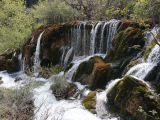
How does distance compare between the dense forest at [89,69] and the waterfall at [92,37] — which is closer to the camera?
the dense forest at [89,69]

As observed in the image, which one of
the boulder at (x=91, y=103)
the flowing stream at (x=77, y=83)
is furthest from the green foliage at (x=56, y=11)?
the boulder at (x=91, y=103)

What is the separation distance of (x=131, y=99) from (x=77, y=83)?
566 cm

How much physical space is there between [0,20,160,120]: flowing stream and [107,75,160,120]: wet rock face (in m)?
0.49

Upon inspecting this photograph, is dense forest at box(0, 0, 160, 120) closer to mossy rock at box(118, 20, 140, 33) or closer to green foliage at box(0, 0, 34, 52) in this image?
mossy rock at box(118, 20, 140, 33)

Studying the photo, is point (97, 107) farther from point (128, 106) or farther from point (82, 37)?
point (82, 37)

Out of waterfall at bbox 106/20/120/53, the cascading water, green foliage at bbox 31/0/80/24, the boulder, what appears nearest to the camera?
the cascading water

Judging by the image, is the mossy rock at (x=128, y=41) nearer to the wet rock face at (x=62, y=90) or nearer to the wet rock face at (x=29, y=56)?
the wet rock face at (x=62, y=90)

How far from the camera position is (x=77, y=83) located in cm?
966

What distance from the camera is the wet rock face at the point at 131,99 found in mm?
3936

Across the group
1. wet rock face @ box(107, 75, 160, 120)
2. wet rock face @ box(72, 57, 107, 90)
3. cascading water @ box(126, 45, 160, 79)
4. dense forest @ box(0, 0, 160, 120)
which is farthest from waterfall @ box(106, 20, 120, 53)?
wet rock face @ box(107, 75, 160, 120)

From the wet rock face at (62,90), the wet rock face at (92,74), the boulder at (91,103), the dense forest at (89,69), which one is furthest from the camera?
the wet rock face at (62,90)

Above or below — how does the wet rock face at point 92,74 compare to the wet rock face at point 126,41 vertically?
below

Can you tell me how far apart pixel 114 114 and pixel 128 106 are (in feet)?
2.79

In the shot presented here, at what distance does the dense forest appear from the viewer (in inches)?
164
